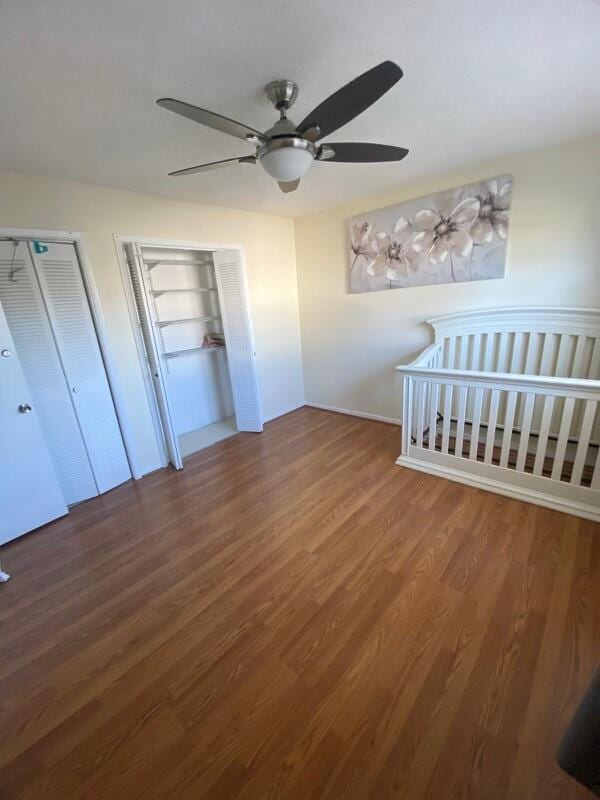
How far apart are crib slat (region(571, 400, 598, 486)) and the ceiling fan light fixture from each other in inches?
82.8

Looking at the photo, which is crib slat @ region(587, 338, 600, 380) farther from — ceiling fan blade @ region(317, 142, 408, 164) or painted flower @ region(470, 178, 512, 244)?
ceiling fan blade @ region(317, 142, 408, 164)

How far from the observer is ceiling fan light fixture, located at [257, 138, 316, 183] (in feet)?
4.47

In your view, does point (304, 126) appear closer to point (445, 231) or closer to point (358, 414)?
point (445, 231)

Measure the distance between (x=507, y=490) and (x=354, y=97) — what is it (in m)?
2.49

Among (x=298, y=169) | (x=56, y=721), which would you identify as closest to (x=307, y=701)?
(x=56, y=721)

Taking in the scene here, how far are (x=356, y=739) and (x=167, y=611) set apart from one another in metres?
1.05

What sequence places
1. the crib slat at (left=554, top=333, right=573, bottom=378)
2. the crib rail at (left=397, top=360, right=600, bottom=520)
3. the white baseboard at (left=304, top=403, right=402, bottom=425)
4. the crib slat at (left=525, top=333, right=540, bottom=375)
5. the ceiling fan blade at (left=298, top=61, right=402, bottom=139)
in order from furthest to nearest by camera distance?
1. the white baseboard at (left=304, top=403, right=402, bottom=425)
2. the crib slat at (left=525, top=333, right=540, bottom=375)
3. the crib slat at (left=554, top=333, right=573, bottom=378)
4. the crib rail at (left=397, top=360, right=600, bottom=520)
5. the ceiling fan blade at (left=298, top=61, right=402, bottom=139)

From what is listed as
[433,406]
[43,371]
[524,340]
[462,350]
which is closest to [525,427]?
[433,406]

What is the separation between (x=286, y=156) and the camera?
1.39 metres

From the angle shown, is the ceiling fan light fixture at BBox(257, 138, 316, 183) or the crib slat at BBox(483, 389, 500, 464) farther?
the crib slat at BBox(483, 389, 500, 464)

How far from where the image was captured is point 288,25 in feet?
3.77

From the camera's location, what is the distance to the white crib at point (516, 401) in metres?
2.08

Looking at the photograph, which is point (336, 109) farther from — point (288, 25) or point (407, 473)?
point (407, 473)

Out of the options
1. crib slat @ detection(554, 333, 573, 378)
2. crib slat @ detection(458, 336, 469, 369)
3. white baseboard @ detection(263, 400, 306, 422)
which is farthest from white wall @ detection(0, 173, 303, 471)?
crib slat @ detection(554, 333, 573, 378)
